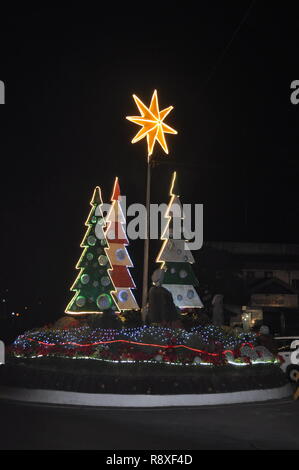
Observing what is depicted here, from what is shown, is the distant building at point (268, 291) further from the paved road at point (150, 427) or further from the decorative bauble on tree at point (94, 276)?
the paved road at point (150, 427)

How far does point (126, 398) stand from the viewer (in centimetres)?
1382

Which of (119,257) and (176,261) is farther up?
(119,257)

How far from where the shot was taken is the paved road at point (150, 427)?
9586mm

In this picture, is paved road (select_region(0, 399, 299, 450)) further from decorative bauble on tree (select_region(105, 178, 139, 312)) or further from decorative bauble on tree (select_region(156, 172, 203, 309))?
decorative bauble on tree (select_region(105, 178, 139, 312))

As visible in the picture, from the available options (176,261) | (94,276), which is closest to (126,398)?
(176,261)

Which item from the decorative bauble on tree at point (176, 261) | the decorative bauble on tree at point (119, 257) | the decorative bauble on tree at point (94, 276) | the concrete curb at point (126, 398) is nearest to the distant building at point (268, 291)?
the decorative bauble on tree at point (119, 257)

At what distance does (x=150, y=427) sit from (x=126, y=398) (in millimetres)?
2716

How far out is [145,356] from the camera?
586 inches

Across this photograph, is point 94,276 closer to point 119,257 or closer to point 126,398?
point 119,257

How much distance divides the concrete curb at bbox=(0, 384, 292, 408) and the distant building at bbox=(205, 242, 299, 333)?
27.5m

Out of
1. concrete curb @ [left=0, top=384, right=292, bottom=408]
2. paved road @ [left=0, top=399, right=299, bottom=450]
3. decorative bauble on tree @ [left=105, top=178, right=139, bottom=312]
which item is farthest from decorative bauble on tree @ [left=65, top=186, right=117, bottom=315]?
paved road @ [left=0, top=399, right=299, bottom=450]

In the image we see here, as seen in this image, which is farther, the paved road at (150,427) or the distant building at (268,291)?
the distant building at (268,291)

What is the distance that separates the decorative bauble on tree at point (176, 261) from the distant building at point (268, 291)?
14979 mm
